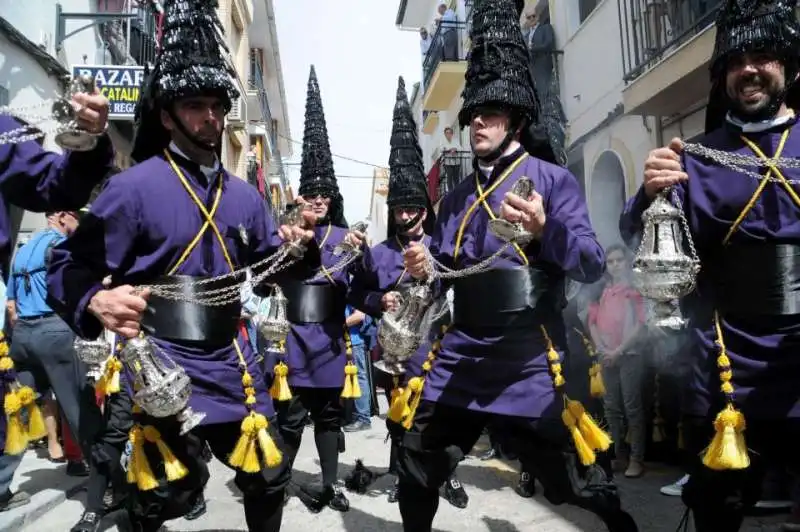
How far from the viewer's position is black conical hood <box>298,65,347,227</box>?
6148 millimetres

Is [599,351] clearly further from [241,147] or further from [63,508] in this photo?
[241,147]

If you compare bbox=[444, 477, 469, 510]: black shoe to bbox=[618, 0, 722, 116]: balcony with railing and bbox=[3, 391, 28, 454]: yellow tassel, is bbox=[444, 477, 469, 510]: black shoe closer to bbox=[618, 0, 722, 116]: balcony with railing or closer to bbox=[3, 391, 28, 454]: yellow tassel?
bbox=[3, 391, 28, 454]: yellow tassel

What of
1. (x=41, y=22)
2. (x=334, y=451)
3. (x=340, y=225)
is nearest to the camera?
(x=334, y=451)

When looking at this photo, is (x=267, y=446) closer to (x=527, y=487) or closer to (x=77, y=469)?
(x=527, y=487)

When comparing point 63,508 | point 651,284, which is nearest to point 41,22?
point 63,508

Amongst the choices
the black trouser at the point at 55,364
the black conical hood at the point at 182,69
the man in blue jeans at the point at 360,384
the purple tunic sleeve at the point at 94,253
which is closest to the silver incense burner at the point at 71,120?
the purple tunic sleeve at the point at 94,253

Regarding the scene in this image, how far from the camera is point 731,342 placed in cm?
272

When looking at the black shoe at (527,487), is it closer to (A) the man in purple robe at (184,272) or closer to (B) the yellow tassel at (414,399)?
(B) the yellow tassel at (414,399)

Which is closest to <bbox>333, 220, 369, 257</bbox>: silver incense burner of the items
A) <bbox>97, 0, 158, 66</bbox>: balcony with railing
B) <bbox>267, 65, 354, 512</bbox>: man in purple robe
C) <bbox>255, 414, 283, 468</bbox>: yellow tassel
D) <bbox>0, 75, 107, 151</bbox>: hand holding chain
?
<bbox>267, 65, 354, 512</bbox>: man in purple robe

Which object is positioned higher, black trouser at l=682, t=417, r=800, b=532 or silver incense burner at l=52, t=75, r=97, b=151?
silver incense burner at l=52, t=75, r=97, b=151

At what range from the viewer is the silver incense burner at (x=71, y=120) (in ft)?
8.46

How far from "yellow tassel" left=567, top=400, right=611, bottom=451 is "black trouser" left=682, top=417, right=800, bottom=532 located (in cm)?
39

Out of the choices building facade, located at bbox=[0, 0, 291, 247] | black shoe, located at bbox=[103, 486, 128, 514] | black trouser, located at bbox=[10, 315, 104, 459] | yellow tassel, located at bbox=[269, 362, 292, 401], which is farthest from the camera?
building facade, located at bbox=[0, 0, 291, 247]

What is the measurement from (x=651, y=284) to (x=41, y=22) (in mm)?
9107
